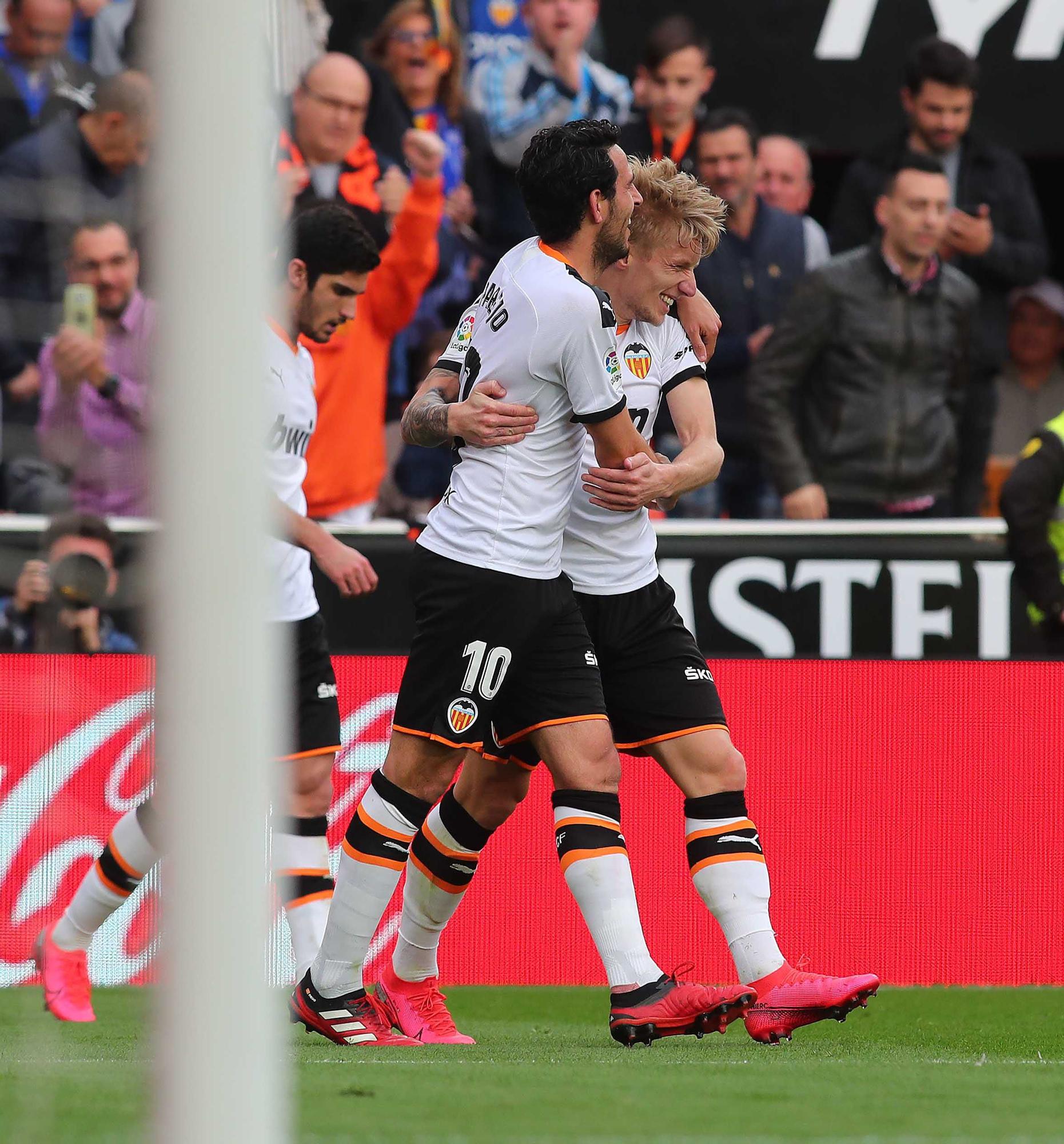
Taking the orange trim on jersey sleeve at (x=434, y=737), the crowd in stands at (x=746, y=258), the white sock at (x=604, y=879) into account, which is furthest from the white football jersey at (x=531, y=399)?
the crowd in stands at (x=746, y=258)

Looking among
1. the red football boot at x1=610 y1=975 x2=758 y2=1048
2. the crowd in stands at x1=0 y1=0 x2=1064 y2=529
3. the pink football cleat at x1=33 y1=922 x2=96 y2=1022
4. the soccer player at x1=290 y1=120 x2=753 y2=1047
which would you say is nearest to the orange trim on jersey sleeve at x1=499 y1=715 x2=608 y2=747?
the soccer player at x1=290 y1=120 x2=753 y2=1047

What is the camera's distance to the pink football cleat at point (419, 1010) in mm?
4773

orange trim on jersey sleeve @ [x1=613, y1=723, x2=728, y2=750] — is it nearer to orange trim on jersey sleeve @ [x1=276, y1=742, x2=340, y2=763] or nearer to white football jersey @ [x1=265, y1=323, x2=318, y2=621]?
orange trim on jersey sleeve @ [x1=276, y1=742, x2=340, y2=763]

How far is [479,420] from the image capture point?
14.3ft

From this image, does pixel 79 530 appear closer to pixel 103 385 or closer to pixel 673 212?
pixel 103 385

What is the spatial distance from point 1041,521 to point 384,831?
10.3 feet

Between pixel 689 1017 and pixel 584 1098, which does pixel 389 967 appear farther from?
pixel 584 1098

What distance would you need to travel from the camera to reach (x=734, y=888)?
457cm

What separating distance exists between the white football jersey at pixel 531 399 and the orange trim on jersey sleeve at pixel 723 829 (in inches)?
27.4

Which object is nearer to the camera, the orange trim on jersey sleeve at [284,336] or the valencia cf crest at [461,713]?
the valencia cf crest at [461,713]

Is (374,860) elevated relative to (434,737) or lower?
lower

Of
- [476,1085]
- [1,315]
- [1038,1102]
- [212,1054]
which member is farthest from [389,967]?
[212,1054]

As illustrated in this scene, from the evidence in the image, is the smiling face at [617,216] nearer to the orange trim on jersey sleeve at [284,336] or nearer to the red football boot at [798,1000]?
the orange trim on jersey sleeve at [284,336]

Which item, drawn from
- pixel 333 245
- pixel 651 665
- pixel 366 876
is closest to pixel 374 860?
pixel 366 876
